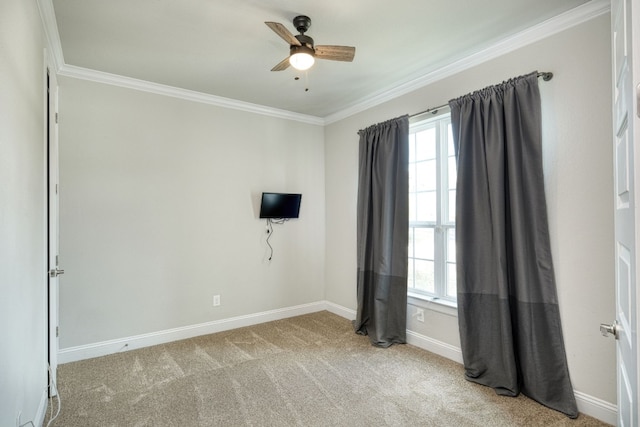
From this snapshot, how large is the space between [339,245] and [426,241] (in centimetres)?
130

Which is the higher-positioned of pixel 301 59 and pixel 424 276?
pixel 301 59

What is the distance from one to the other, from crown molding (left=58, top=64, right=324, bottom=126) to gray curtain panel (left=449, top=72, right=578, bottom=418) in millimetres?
2206

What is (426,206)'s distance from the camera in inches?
129

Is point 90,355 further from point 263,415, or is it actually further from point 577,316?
point 577,316

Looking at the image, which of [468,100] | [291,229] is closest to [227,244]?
[291,229]

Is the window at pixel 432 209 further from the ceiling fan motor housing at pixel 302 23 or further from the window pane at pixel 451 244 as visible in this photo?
the ceiling fan motor housing at pixel 302 23

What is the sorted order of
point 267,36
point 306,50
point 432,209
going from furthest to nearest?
point 432,209, point 267,36, point 306,50

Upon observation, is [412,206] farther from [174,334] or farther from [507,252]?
[174,334]

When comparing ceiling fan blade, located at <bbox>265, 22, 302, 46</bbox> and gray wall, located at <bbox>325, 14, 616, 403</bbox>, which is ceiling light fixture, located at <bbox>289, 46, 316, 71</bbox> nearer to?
ceiling fan blade, located at <bbox>265, 22, 302, 46</bbox>

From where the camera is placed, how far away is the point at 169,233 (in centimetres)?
341

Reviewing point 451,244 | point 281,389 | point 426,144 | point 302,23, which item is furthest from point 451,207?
point 281,389

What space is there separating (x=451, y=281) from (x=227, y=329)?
8.21ft

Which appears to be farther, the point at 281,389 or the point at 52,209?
the point at 281,389

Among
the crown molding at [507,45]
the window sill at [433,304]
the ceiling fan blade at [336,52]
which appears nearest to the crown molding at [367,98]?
the crown molding at [507,45]
